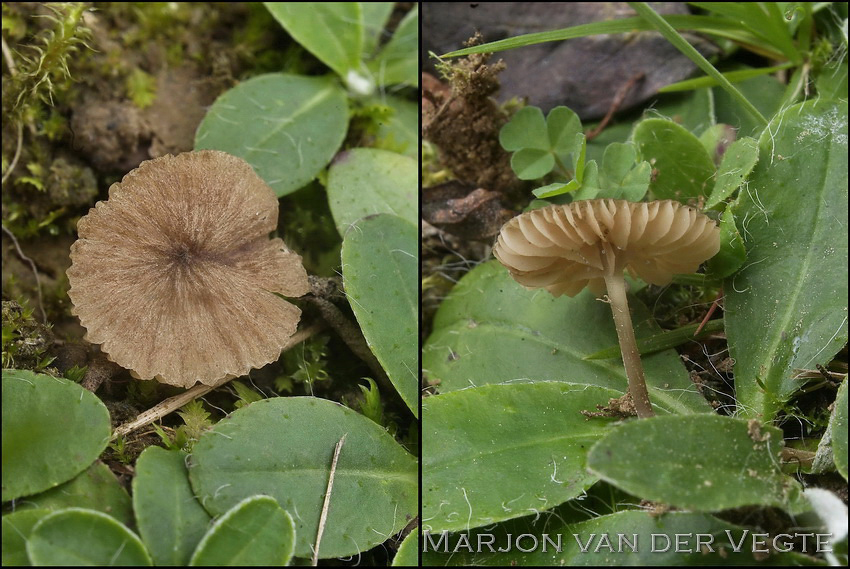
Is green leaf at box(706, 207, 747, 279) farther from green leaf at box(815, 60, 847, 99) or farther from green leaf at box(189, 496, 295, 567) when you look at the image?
green leaf at box(189, 496, 295, 567)

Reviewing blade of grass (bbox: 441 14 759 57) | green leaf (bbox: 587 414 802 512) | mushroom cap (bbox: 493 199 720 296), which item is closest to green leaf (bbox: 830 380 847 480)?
green leaf (bbox: 587 414 802 512)

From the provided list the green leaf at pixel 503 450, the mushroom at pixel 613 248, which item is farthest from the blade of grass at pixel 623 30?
the green leaf at pixel 503 450

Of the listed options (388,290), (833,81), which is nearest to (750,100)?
(833,81)

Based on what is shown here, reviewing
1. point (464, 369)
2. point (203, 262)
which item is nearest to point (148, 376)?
point (203, 262)

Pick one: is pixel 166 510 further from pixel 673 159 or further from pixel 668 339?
pixel 673 159

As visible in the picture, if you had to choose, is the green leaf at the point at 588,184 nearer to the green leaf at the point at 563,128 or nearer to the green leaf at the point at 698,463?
the green leaf at the point at 563,128

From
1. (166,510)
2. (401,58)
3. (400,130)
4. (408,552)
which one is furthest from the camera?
(401,58)
